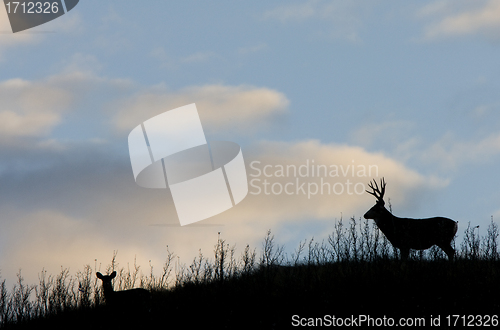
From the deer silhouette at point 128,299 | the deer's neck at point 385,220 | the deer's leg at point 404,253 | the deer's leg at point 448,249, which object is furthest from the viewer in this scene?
the deer's neck at point 385,220

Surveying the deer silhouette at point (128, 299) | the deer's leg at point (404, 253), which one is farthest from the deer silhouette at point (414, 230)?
the deer silhouette at point (128, 299)

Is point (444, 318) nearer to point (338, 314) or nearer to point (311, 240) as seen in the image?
point (338, 314)

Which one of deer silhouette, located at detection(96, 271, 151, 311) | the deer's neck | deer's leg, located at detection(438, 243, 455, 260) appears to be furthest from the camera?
the deer's neck

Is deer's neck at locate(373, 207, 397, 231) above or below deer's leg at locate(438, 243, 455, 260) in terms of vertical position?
above

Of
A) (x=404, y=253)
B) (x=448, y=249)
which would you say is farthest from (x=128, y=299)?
(x=448, y=249)

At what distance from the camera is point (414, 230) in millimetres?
17016

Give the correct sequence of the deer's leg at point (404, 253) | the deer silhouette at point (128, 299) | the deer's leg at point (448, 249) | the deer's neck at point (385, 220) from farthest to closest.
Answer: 1. the deer's neck at point (385, 220)
2. the deer's leg at point (448, 249)
3. the deer's leg at point (404, 253)
4. the deer silhouette at point (128, 299)

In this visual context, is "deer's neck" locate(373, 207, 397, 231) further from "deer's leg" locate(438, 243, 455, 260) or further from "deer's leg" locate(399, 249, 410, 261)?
"deer's leg" locate(438, 243, 455, 260)

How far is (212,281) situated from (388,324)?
544cm

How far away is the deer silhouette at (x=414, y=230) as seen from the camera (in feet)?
55.2

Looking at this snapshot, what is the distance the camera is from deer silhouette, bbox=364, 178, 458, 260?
16.8 metres

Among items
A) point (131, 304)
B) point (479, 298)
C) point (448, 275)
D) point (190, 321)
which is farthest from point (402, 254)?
point (131, 304)

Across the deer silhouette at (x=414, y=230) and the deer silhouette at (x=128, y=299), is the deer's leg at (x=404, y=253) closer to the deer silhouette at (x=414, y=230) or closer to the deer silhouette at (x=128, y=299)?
the deer silhouette at (x=414, y=230)

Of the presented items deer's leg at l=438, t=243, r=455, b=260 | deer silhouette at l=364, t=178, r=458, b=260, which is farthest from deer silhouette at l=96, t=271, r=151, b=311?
deer's leg at l=438, t=243, r=455, b=260
